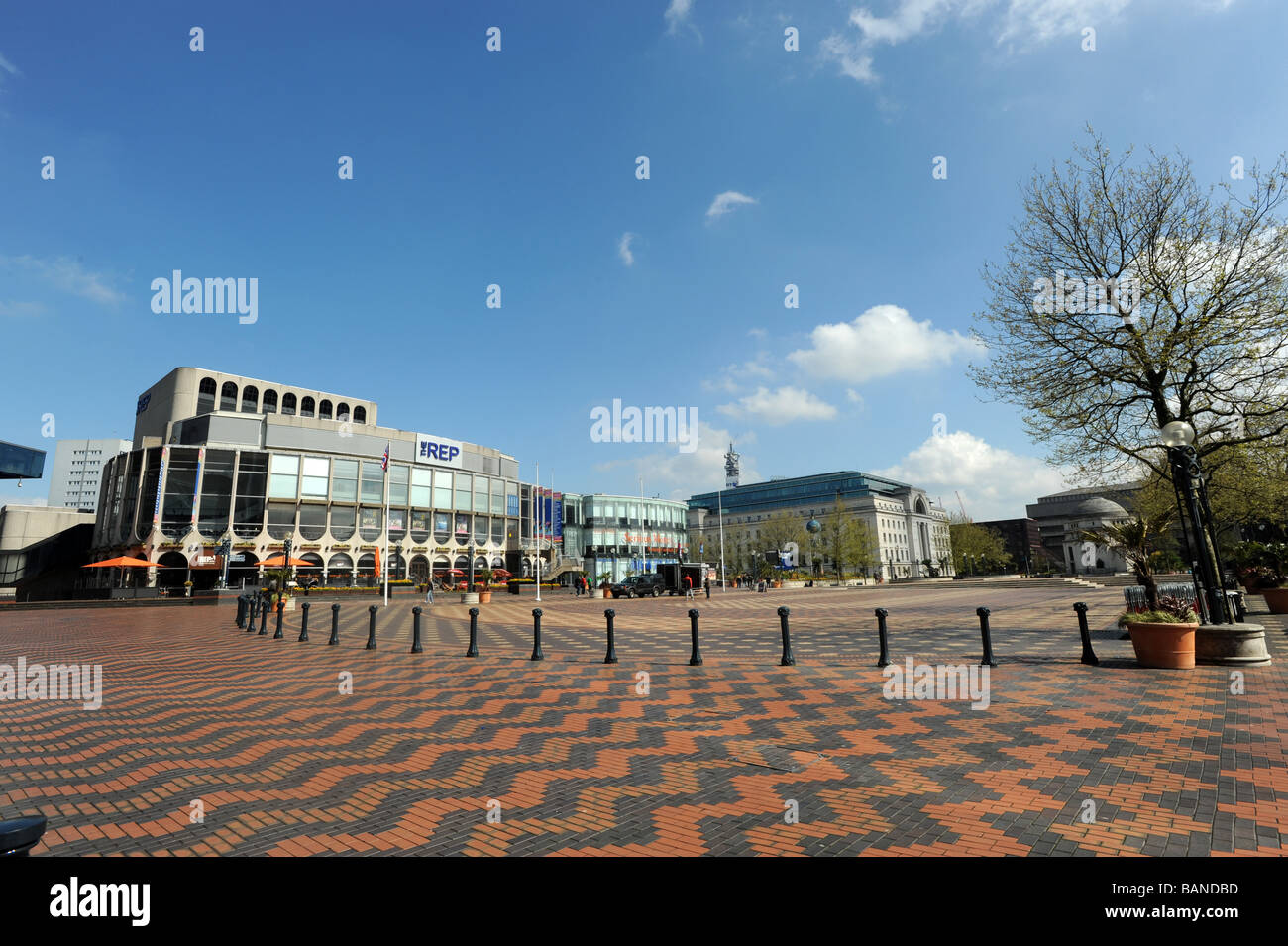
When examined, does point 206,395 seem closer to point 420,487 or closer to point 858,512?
point 420,487

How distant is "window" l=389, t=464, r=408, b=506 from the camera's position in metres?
66.6

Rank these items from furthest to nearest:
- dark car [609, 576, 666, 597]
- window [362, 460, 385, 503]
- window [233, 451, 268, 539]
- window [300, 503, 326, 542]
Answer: window [362, 460, 385, 503], window [300, 503, 326, 542], window [233, 451, 268, 539], dark car [609, 576, 666, 597]

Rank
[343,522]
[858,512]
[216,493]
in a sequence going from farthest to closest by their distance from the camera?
[858,512]
[343,522]
[216,493]

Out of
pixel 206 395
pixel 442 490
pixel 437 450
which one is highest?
pixel 206 395

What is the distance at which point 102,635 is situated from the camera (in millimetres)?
18141

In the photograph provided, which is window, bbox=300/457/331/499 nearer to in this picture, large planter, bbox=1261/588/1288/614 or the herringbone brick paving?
the herringbone brick paving

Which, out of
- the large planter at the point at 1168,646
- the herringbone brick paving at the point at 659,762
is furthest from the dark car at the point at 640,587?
the large planter at the point at 1168,646

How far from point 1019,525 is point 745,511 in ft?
211

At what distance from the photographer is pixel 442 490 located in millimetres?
71312

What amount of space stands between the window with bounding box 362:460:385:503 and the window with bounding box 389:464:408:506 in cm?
112

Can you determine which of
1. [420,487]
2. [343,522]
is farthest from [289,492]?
[420,487]

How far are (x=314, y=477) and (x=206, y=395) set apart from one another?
21.6 m

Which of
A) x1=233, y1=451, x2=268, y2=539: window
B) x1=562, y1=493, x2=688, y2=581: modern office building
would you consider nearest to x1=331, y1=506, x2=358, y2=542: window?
x1=233, y1=451, x2=268, y2=539: window
